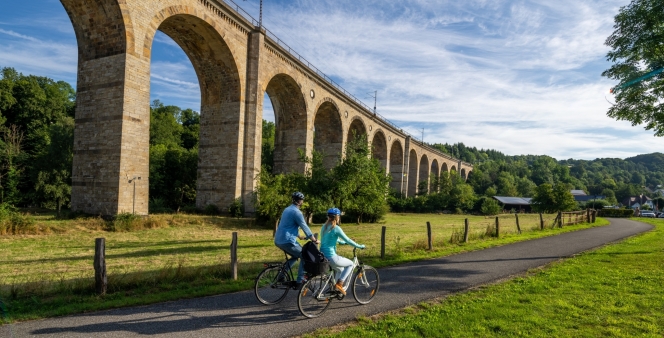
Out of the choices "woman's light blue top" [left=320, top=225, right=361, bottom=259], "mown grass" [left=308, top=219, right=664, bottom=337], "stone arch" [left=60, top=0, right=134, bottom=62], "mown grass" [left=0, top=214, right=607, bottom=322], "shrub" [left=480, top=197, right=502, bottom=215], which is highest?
"stone arch" [left=60, top=0, right=134, bottom=62]

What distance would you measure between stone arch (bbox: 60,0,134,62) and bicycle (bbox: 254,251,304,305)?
1480 centimetres

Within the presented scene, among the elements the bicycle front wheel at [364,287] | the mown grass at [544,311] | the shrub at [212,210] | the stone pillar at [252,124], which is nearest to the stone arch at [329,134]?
the stone pillar at [252,124]

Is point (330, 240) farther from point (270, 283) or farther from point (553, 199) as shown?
point (553, 199)

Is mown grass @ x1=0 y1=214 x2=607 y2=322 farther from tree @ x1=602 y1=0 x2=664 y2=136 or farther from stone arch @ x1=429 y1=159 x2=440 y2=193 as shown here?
stone arch @ x1=429 y1=159 x2=440 y2=193

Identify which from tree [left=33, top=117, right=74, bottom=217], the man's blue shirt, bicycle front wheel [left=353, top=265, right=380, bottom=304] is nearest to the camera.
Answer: the man's blue shirt

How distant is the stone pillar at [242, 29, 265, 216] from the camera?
78.4ft

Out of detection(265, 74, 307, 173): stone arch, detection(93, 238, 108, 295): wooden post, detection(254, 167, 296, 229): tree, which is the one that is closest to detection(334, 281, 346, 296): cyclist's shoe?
detection(93, 238, 108, 295): wooden post

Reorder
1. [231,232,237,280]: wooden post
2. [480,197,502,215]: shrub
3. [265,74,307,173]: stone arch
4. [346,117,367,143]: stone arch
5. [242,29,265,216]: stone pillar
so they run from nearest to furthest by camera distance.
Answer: [231,232,237,280]: wooden post, [242,29,265,216]: stone pillar, [265,74,307,173]: stone arch, [346,117,367,143]: stone arch, [480,197,502,215]: shrub

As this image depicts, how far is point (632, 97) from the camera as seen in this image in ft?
36.5

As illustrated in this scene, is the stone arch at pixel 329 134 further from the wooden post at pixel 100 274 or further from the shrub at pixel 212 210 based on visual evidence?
the wooden post at pixel 100 274

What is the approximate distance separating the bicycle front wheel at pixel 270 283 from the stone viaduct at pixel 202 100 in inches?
517

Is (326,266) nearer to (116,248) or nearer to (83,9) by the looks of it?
(116,248)

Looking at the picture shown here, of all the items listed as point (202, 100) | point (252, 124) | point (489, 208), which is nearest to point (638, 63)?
point (252, 124)

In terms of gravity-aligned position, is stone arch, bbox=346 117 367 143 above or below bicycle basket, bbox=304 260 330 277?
above
